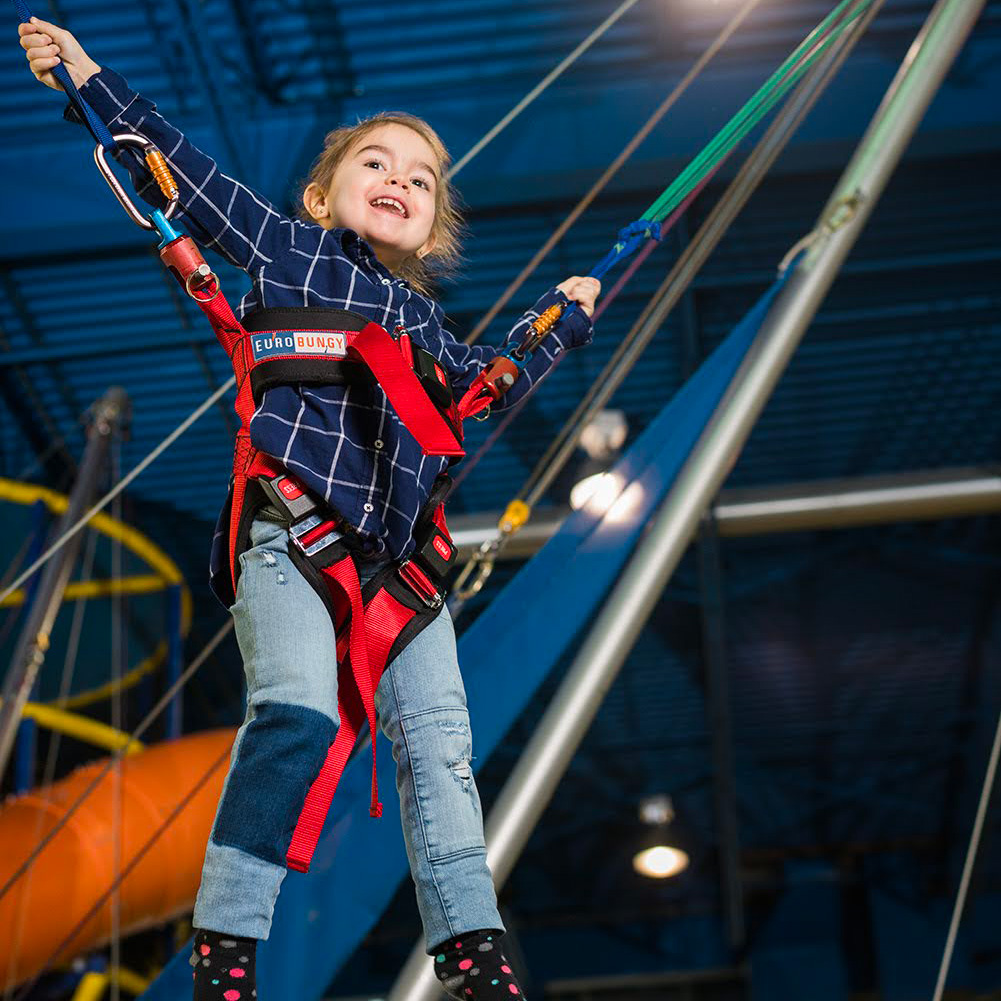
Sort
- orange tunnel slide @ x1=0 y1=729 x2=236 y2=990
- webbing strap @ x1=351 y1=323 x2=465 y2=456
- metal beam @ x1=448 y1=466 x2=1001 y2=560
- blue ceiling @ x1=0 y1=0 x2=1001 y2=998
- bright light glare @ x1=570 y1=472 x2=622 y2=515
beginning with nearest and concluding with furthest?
webbing strap @ x1=351 y1=323 x2=465 y2=456
bright light glare @ x1=570 y1=472 x2=622 y2=515
orange tunnel slide @ x1=0 y1=729 x2=236 y2=990
metal beam @ x1=448 y1=466 x2=1001 y2=560
blue ceiling @ x1=0 y1=0 x2=1001 y2=998

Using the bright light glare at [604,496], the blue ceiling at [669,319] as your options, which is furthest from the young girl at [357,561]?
the blue ceiling at [669,319]

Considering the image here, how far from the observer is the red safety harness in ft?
4.62

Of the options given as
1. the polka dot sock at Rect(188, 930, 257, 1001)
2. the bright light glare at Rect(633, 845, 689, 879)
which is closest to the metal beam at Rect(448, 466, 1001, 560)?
the polka dot sock at Rect(188, 930, 257, 1001)

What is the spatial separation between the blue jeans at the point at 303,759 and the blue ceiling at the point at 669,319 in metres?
4.42

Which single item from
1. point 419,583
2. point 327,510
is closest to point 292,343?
point 327,510

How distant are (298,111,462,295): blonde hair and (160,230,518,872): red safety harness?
35 cm

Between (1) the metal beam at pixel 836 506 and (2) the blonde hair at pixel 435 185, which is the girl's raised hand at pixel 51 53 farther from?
(1) the metal beam at pixel 836 506

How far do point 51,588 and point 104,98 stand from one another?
14.0ft

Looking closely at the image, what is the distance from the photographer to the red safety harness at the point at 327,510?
1.41 metres

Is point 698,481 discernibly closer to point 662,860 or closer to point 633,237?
point 633,237

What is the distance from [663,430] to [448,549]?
2.99ft

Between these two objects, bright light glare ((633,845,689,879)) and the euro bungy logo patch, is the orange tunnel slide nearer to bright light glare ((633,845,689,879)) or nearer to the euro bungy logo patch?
the euro bungy logo patch

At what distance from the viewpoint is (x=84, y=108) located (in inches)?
57.6

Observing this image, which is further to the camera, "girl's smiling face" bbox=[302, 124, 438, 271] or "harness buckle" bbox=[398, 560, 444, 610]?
"girl's smiling face" bbox=[302, 124, 438, 271]
